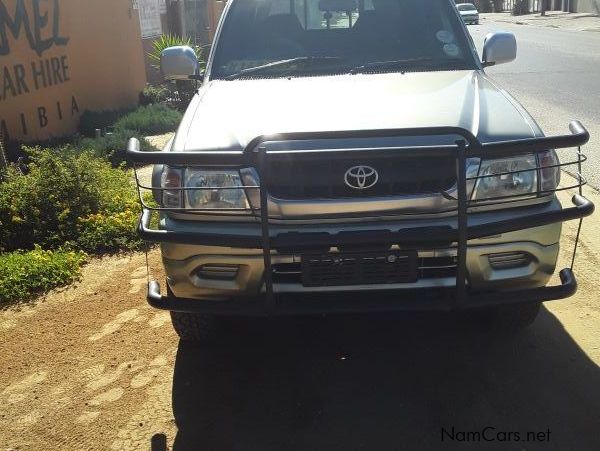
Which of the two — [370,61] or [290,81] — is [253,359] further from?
[370,61]

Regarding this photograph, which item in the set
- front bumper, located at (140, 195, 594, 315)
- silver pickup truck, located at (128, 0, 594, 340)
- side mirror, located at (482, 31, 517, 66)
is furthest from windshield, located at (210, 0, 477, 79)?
front bumper, located at (140, 195, 594, 315)

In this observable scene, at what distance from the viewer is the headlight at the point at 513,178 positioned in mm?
3129

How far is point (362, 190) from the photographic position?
122 inches

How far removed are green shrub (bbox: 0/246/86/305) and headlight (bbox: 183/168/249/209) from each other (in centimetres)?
213

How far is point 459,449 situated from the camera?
2.88 metres

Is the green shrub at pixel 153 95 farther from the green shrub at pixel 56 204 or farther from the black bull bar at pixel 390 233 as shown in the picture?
the black bull bar at pixel 390 233

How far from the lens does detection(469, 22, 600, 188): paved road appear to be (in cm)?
929

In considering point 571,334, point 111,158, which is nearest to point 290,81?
point 571,334

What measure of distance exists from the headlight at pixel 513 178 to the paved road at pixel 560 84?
3.74 metres

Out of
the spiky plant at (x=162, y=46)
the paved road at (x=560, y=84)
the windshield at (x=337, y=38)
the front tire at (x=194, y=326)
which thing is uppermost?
the windshield at (x=337, y=38)

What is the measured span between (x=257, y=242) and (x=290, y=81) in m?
1.52

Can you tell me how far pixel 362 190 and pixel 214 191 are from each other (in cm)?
68

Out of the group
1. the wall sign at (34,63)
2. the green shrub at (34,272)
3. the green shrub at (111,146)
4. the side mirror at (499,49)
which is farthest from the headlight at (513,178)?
the wall sign at (34,63)

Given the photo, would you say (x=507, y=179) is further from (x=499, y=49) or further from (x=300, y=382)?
(x=499, y=49)
